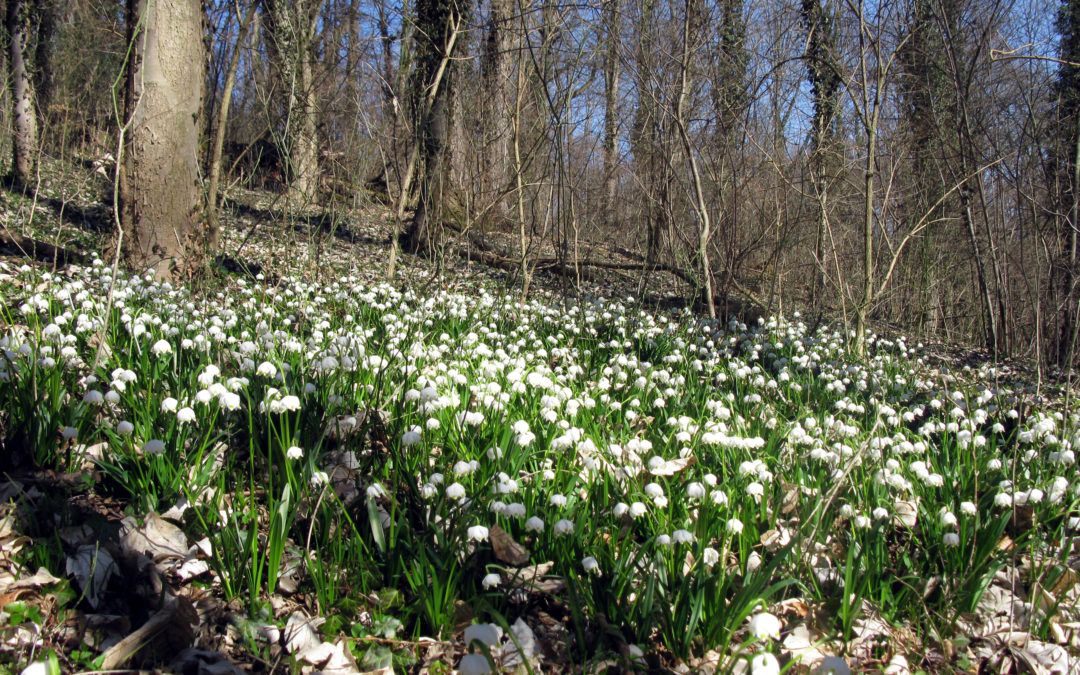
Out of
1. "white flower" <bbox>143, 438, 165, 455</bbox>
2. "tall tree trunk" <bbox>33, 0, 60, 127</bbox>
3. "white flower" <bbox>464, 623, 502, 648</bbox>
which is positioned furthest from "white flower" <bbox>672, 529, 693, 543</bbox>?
"tall tree trunk" <bbox>33, 0, 60, 127</bbox>

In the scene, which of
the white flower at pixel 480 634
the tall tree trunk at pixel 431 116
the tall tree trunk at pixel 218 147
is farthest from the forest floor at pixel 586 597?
the tall tree trunk at pixel 431 116

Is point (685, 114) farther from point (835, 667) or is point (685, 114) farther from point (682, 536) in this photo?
point (835, 667)

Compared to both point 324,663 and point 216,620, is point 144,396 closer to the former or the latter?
point 216,620

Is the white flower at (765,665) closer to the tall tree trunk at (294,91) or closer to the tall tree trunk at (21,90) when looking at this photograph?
the tall tree trunk at (294,91)

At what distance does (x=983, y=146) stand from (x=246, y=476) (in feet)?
31.7

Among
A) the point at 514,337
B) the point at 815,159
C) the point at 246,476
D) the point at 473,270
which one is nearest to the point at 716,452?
the point at 246,476

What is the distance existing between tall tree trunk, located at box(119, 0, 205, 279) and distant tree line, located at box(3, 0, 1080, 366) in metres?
0.02

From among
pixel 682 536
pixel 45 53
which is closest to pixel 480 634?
pixel 682 536

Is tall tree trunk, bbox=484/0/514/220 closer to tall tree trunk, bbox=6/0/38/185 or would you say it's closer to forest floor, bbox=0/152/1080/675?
forest floor, bbox=0/152/1080/675

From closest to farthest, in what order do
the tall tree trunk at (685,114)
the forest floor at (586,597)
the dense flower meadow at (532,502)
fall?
the forest floor at (586,597), the dense flower meadow at (532,502), the tall tree trunk at (685,114)

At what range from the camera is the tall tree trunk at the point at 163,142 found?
566cm

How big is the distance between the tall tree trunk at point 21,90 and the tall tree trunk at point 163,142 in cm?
578

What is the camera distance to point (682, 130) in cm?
641

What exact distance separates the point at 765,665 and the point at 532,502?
3.40 ft
